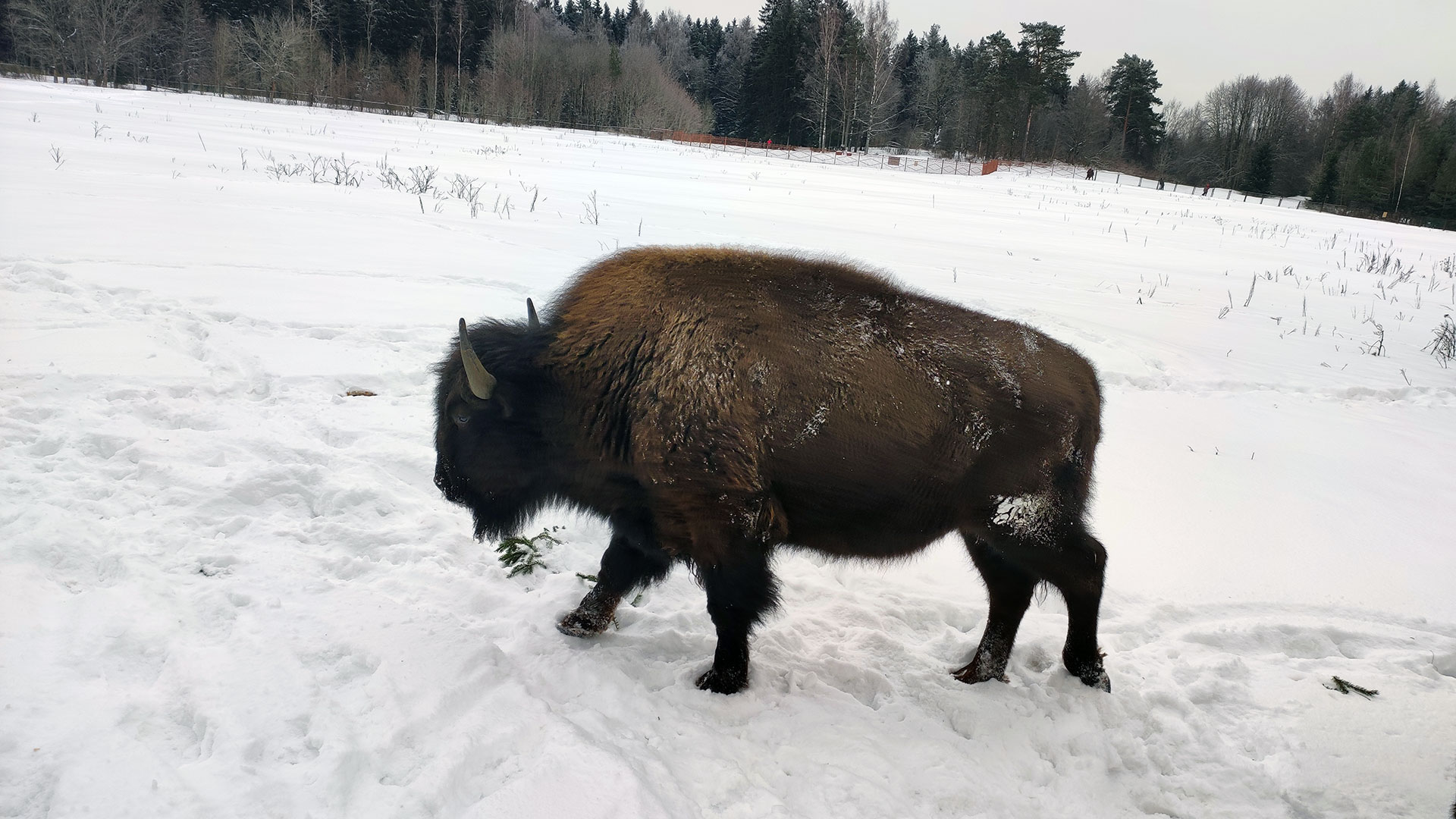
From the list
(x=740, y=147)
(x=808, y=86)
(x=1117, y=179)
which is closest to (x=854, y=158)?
(x=740, y=147)

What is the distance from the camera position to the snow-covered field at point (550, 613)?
7.22 ft

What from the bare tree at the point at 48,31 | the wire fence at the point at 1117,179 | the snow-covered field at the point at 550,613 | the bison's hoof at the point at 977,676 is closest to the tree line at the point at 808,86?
the bare tree at the point at 48,31

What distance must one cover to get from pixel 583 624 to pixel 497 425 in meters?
0.90

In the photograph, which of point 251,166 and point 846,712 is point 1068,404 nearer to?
point 846,712

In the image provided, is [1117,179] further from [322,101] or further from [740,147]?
[322,101]

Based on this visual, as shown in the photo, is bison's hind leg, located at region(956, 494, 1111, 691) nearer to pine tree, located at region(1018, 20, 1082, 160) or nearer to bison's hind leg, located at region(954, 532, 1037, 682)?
bison's hind leg, located at region(954, 532, 1037, 682)

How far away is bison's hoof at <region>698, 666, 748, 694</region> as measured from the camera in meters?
2.79

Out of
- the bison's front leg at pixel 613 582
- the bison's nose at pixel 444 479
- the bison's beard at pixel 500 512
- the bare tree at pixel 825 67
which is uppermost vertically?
the bare tree at pixel 825 67

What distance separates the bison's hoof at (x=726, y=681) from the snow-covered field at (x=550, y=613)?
0.25ft

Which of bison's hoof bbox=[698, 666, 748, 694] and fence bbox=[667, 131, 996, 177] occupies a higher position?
fence bbox=[667, 131, 996, 177]

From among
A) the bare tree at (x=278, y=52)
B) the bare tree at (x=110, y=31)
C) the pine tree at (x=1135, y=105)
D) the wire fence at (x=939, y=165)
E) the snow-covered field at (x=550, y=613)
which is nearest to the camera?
the snow-covered field at (x=550, y=613)

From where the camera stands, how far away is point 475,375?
2631 mm

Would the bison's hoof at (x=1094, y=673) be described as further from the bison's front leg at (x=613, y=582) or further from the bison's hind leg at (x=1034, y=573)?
the bison's front leg at (x=613, y=582)

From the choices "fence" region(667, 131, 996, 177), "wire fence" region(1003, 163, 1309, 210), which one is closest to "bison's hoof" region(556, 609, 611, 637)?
"fence" region(667, 131, 996, 177)
